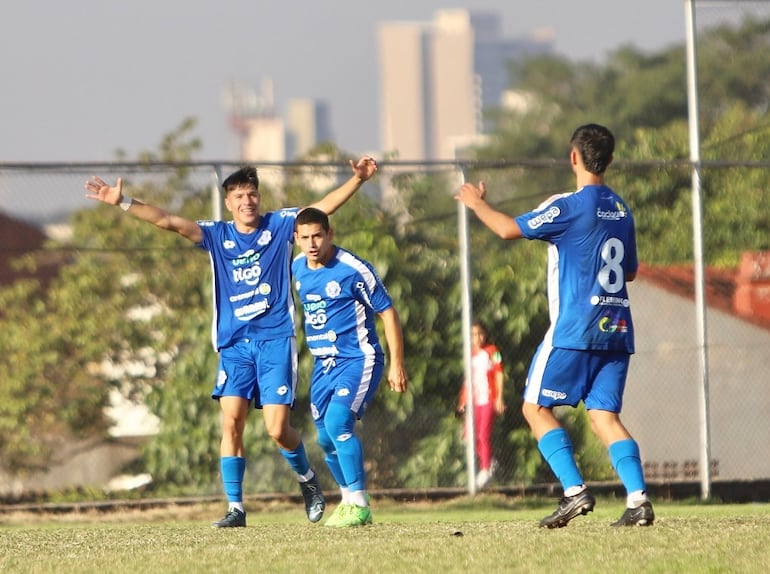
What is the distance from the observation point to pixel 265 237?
10.0 m

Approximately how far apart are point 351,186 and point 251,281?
78 centimetres

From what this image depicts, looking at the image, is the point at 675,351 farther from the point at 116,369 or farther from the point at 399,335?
the point at 399,335

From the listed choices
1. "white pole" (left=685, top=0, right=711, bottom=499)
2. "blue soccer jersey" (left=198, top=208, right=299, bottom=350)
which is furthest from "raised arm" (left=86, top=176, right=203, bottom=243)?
"white pole" (left=685, top=0, right=711, bottom=499)

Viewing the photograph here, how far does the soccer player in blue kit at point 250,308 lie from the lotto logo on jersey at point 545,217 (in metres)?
1.86

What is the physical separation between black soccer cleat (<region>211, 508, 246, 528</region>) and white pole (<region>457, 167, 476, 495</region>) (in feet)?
14.2

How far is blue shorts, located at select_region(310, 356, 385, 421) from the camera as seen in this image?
9.91 meters

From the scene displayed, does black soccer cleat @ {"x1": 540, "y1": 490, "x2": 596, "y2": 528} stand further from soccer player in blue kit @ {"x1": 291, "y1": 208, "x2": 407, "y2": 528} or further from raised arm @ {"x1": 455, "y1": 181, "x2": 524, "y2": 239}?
soccer player in blue kit @ {"x1": 291, "y1": 208, "x2": 407, "y2": 528}

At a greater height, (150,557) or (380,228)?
(380,228)

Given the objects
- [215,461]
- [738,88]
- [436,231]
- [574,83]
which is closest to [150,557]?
[215,461]

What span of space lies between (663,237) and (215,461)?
15.4ft

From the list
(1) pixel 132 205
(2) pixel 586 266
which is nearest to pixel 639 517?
(2) pixel 586 266

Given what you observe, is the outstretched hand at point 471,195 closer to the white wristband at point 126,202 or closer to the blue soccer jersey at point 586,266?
the blue soccer jersey at point 586,266

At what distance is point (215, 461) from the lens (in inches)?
572

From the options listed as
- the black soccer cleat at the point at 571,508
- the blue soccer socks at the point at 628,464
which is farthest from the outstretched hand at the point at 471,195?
the black soccer cleat at the point at 571,508
